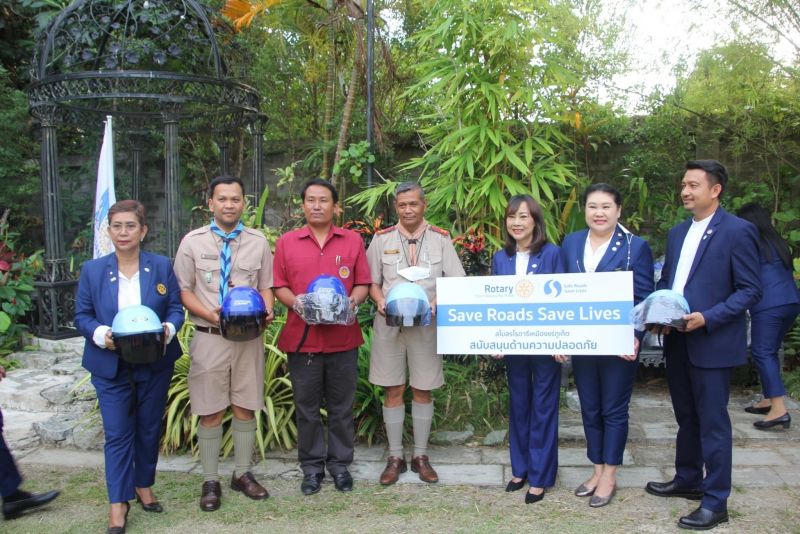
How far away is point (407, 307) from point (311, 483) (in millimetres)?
1177

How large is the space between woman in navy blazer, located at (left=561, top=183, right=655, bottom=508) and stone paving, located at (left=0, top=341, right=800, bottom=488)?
0.42m

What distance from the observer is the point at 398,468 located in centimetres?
389

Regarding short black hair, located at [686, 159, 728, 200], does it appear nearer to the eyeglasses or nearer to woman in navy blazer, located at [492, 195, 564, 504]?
woman in navy blazer, located at [492, 195, 564, 504]

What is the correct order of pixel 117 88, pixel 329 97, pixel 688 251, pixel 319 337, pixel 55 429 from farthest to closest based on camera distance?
pixel 329 97
pixel 117 88
pixel 55 429
pixel 319 337
pixel 688 251

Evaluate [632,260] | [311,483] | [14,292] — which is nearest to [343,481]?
[311,483]

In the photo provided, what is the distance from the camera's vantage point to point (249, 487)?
3697mm

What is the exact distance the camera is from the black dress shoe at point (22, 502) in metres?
3.46

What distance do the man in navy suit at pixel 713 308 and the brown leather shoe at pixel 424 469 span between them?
1.31m

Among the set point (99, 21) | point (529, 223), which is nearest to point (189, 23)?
point (99, 21)

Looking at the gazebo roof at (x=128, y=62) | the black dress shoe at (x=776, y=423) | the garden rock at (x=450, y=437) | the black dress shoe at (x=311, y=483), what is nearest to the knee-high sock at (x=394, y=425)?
the black dress shoe at (x=311, y=483)

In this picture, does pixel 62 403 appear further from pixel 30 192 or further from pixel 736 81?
pixel 736 81

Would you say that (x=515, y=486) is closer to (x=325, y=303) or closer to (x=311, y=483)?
(x=311, y=483)

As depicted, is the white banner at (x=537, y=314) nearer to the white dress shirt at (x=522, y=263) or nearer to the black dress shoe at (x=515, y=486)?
the white dress shirt at (x=522, y=263)

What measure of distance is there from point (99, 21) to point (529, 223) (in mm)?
4804
